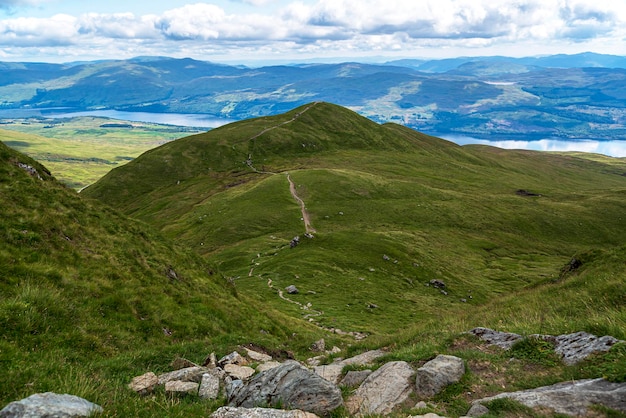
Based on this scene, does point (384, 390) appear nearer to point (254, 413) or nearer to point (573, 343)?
point (254, 413)

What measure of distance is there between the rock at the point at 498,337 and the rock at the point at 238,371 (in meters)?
10.4

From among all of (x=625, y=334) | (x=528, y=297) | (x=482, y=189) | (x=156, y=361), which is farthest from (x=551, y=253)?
(x=156, y=361)

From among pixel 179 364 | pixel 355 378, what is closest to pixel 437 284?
pixel 355 378

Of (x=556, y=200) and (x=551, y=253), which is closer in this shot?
(x=551, y=253)

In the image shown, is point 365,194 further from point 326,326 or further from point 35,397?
point 35,397

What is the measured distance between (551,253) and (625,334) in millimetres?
99317

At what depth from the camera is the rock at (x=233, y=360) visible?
1584cm

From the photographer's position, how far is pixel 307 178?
393 feet

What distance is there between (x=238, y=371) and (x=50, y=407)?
25.9ft

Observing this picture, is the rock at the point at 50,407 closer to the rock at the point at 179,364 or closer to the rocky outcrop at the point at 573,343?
the rock at the point at 179,364

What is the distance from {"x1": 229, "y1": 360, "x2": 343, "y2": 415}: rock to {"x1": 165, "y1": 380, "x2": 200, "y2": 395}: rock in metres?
1.25

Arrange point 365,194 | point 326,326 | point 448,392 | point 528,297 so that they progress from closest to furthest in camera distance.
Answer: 1. point 448,392
2. point 528,297
3. point 326,326
4. point 365,194

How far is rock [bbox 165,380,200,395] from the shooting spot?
11281mm

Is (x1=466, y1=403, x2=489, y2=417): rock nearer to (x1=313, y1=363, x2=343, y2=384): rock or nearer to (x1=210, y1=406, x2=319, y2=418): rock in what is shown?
(x1=210, y1=406, x2=319, y2=418): rock
